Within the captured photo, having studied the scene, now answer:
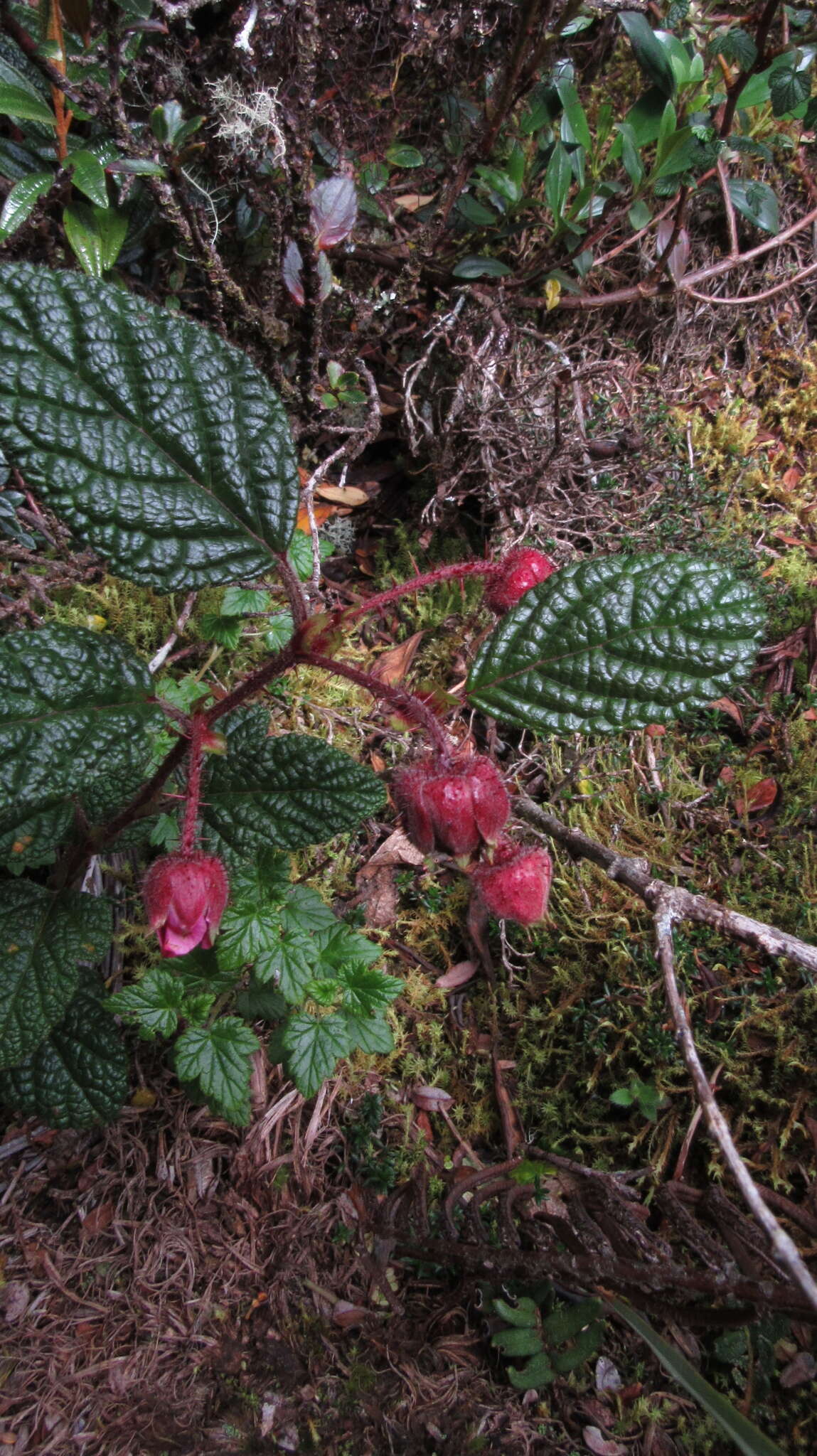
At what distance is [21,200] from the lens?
166cm

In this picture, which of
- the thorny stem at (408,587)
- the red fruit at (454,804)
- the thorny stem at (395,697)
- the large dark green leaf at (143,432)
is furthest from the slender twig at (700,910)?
the large dark green leaf at (143,432)

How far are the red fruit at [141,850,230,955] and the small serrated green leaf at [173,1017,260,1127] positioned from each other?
28 cm

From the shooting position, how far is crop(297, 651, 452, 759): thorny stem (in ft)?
3.51

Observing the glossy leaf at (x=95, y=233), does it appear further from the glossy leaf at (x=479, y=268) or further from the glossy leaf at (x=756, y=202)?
the glossy leaf at (x=756, y=202)

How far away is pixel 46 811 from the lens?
1.27 m

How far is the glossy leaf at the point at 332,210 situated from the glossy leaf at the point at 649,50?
81 centimetres

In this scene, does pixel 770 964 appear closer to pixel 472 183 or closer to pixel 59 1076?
pixel 59 1076

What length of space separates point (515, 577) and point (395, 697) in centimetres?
33

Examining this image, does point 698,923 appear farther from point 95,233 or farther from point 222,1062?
point 95,233

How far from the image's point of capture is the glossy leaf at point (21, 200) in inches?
65.0

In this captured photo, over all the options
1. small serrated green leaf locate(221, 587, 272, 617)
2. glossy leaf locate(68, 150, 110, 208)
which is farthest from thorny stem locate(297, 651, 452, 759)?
glossy leaf locate(68, 150, 110, 208)

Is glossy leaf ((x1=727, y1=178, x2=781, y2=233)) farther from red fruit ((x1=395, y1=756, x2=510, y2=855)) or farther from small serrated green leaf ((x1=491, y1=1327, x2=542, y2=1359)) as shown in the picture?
small serrated green leaf ((x1=491, y1=1327, x2=542, y2=1359))

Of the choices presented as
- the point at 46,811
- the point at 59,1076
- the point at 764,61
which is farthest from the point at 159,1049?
the point at 764,61

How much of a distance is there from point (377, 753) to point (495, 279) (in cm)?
126
